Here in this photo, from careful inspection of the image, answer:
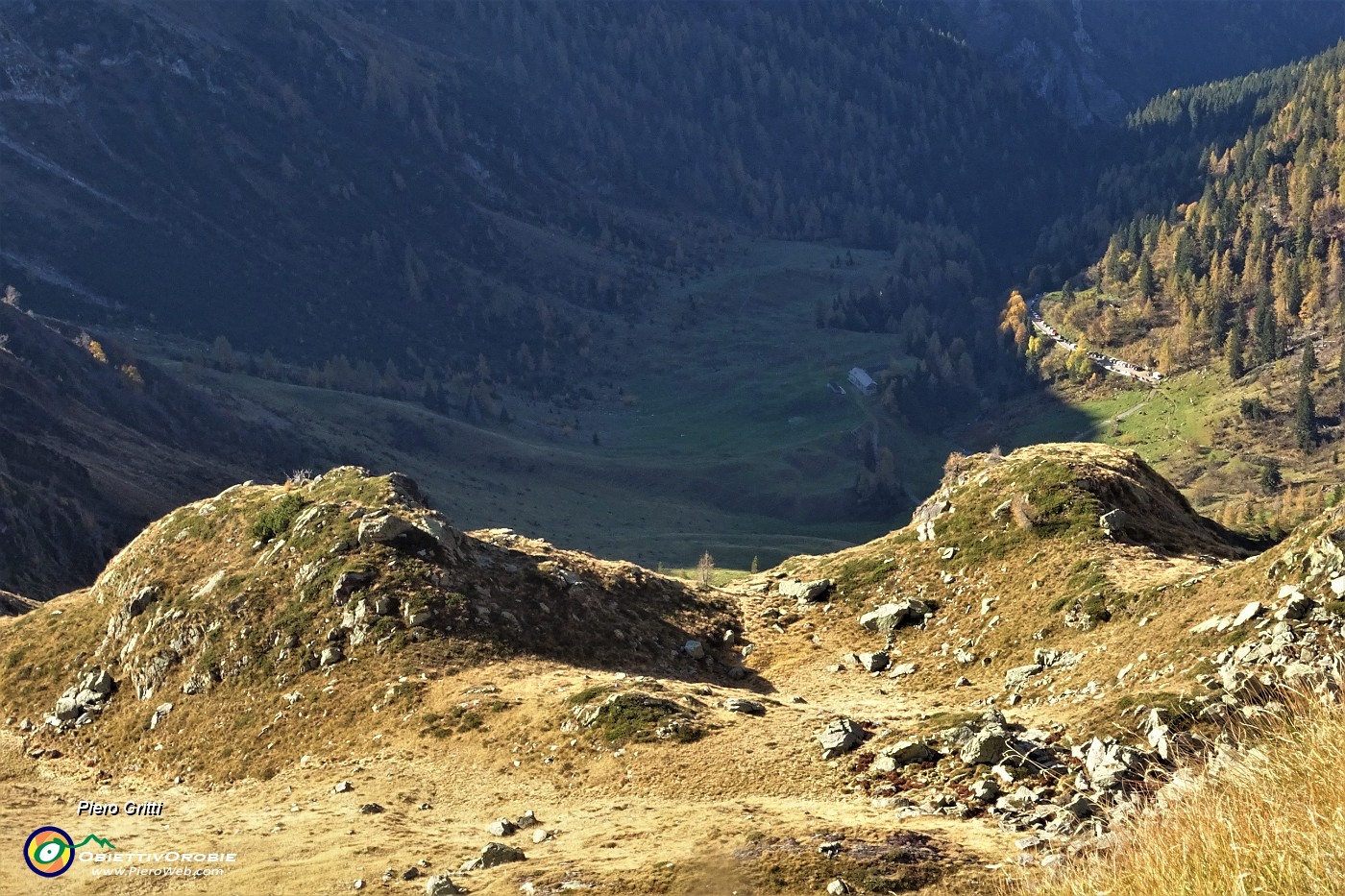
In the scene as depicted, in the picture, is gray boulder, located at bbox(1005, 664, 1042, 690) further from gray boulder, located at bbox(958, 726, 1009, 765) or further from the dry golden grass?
the dry golden grass

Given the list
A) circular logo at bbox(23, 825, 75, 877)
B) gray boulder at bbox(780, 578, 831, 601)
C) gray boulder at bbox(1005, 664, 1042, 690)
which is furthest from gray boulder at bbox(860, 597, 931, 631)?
circular logo at bbox(23, 825, 75, 877)

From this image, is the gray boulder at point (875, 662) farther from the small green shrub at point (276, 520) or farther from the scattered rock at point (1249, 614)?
the small green shrub at point (276, 520)

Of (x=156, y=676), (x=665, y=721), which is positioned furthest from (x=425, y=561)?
(x=665, y=721)

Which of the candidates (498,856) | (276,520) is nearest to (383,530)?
(276,520)

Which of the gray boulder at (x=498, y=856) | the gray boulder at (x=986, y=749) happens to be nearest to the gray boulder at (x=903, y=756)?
the gray boulder at (x=986, y=749)

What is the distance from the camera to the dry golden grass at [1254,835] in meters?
12.7

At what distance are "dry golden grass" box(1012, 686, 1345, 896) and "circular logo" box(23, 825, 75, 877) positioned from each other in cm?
3732

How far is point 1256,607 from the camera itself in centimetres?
4197

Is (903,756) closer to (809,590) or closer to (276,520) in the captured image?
(809,590)

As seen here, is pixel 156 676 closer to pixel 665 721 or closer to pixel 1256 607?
pixel 665 721

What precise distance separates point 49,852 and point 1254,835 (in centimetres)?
4238

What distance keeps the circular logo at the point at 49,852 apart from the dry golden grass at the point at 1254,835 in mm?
37321

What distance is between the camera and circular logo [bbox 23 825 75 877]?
41.4 metres

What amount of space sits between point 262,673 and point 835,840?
106ft
